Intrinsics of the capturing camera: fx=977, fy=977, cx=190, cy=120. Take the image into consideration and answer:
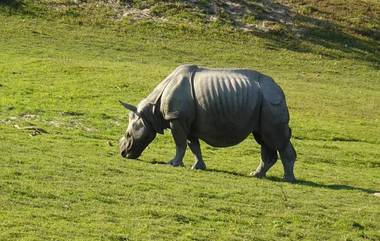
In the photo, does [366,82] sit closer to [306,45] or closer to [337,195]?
[306,45]

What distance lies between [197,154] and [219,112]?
4.11ft

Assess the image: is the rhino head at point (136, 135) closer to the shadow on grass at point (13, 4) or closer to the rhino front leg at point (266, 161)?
the rhino front leg at point (266, 161)

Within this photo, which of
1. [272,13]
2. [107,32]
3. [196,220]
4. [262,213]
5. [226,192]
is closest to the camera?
[196,220]

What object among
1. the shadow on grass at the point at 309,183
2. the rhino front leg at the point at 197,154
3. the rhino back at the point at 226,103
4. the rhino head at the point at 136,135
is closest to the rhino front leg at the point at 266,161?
the shadow on grass at the point at 309,183

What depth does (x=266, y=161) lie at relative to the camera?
20328 millimetres

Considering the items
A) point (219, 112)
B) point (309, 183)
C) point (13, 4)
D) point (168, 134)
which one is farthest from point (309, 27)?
point (219, 112)

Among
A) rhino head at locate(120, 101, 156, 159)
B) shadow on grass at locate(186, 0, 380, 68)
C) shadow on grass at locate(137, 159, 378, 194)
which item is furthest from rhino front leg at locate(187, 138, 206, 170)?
shadow on grass at locate(186, 0, 380, 68)

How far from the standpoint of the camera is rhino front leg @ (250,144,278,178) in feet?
66.4

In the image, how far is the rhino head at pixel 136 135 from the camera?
20562mm

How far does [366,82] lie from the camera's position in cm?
4269

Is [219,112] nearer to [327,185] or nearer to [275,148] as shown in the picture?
[275,148]

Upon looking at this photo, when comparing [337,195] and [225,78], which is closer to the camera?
[337,195]

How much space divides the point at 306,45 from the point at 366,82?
22.7ft

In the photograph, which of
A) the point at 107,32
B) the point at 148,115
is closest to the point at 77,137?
the point at 148,115
